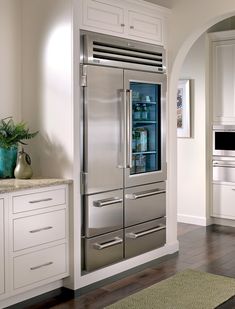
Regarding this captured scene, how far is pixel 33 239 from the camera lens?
3709mm

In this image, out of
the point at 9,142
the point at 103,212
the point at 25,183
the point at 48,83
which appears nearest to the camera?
the point at 25,183

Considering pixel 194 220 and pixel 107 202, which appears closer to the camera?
pixel 107 202

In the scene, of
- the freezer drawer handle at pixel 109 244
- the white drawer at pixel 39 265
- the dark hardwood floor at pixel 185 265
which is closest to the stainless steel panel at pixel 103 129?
the freezer drawer handle at pixel 109 244

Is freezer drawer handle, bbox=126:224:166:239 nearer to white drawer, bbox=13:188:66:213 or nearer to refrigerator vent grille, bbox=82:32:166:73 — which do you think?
white drawer, bbox=13:188:66:213

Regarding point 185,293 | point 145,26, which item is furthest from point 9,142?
point 185,293

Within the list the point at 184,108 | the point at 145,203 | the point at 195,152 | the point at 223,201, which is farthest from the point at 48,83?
the point at 223,201

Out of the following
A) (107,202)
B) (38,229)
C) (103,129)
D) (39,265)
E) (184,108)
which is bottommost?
(39,265)

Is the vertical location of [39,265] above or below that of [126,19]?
below

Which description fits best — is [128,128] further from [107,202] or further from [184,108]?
[184,108]

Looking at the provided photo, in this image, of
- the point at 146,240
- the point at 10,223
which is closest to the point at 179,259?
the point at 146,240

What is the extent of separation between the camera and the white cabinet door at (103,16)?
13.2 ft

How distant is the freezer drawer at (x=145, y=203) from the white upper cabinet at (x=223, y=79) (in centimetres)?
185

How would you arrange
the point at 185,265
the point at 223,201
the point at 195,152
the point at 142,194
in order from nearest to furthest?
the point at 142,194 < the point at 185,265 < the point at 223,201 < the point at 195,152

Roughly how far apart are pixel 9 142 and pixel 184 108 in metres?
3.15
